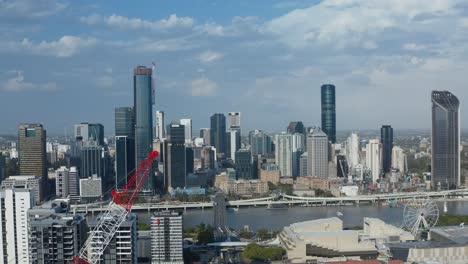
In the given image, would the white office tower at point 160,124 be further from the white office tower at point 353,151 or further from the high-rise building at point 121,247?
the high-rise building at point 121,247

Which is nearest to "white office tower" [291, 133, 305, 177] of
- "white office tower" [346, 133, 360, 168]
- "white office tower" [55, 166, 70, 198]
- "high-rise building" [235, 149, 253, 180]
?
"white office tower" [346, 133, 360, 168]

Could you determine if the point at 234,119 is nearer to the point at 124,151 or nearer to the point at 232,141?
the point at 232,141

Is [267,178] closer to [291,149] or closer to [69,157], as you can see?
[291,149]

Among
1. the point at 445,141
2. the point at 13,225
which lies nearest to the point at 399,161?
the point at 445,141

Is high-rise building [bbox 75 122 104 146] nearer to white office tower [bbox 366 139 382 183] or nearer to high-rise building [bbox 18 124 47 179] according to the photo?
high-rise building [bbox 18 124 47 179]

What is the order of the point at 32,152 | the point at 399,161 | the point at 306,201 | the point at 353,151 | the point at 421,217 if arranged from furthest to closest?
the point at 353,151 → the point at 399,161 → the point at 32,152 → the point at 306,201 → the point at 421,217
